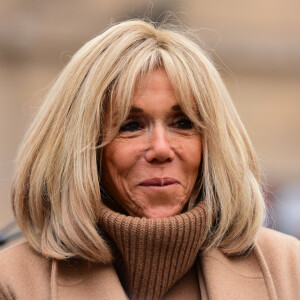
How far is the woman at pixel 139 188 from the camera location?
320 centimetres

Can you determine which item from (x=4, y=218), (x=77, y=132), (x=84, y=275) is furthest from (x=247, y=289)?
(x=4, y=218)

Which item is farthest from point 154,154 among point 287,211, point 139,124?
point 287,211

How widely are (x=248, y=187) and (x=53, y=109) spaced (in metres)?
0.86

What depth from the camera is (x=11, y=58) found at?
1338cm

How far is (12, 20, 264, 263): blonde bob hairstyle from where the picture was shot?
3236 millimetres

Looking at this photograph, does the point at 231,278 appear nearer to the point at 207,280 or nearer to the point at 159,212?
the point at 207,280

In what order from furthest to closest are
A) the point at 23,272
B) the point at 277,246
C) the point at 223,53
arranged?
1. the point at 223,53
2. the point at 277,246
3. the point at 23,272

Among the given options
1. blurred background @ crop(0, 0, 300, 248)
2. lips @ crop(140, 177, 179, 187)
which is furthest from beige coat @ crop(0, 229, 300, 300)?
blurred background @ crop(0, 0, 300, 248)

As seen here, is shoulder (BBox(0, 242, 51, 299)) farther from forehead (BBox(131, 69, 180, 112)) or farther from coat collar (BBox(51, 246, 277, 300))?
forehead (BBox(131, 69, 180, 112))

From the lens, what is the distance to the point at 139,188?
3242 mm

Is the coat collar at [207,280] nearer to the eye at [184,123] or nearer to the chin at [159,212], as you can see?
the chin at [159,212]

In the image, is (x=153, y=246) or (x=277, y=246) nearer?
(x=153, y=246)

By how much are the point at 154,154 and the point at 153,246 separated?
0.35m

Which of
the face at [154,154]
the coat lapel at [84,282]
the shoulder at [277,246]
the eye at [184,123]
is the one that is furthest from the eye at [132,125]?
the shoulder at [277,246]
